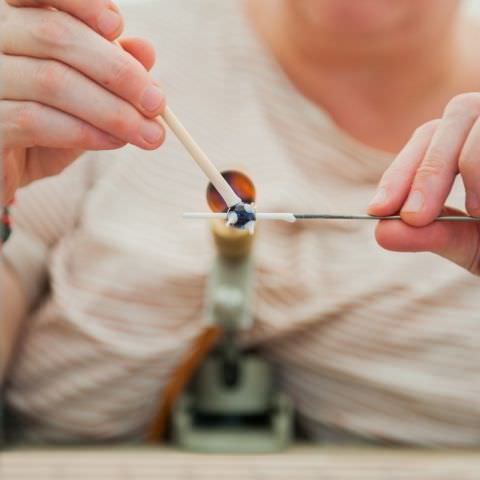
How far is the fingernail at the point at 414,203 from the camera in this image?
41 centimetres

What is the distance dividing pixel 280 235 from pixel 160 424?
0.17m

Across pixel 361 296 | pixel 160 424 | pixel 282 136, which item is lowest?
pixel 160 424

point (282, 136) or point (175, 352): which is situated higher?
point (282, 136)

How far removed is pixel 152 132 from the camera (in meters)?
0.42

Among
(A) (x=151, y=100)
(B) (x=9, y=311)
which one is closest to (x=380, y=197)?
(A) (x=151, y=100)

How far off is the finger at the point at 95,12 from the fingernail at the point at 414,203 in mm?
159

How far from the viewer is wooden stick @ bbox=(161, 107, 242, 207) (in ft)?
1.36

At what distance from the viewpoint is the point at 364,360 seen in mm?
662

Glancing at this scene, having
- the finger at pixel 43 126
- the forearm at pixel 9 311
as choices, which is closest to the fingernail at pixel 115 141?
the finger at pixel 43 126

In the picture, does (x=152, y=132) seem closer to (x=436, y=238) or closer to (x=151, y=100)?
(x=151, y=100)

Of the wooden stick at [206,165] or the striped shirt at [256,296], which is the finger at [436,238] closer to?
the wooden stick at [206,165]

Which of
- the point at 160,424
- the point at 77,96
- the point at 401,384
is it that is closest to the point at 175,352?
the point at 160,424

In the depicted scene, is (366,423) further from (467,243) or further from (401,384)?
(467,243)

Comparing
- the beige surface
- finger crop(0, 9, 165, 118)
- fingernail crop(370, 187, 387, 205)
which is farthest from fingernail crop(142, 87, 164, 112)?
the beige surface
